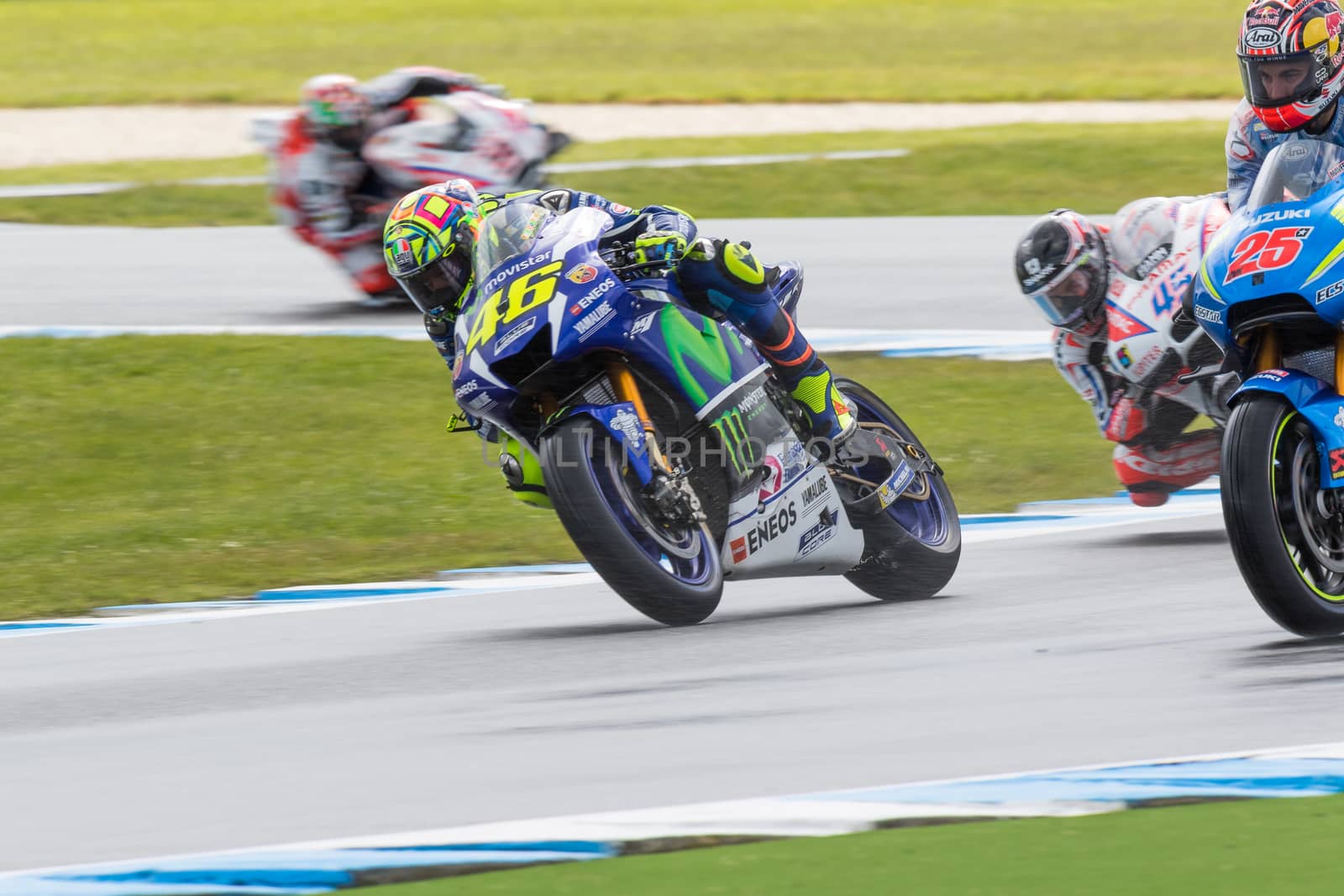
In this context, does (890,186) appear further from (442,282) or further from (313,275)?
(442,282)

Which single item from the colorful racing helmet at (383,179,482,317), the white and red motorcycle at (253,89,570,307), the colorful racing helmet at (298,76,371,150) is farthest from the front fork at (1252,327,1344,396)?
the colorful racing helmet at (298,76,371,150)

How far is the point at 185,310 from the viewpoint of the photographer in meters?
13.7

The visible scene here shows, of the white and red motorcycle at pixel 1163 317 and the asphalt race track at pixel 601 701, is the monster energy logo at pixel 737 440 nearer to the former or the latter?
the asphalt race track at pixel 601 701

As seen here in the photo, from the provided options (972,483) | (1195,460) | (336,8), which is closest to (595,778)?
Result: (1195,460)

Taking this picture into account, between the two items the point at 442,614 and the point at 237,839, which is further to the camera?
the point at 442,614

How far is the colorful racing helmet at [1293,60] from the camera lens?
224 inches

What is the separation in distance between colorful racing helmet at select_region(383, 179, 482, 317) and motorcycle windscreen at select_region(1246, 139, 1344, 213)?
227 cm

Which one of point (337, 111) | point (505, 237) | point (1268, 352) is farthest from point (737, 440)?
point (337, 111)

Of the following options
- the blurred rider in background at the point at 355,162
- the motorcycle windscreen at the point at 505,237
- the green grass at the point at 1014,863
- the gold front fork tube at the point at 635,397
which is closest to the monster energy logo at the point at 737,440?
the gold front fork tube at the point at 635,397

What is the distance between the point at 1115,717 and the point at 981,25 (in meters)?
41.5

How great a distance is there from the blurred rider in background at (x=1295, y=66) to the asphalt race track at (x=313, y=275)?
22.7ft

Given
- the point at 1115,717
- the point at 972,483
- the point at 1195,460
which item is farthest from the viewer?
the point at 972,483

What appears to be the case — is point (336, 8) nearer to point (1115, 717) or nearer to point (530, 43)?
point (530, 43)

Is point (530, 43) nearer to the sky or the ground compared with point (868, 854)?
nearer to the ground
